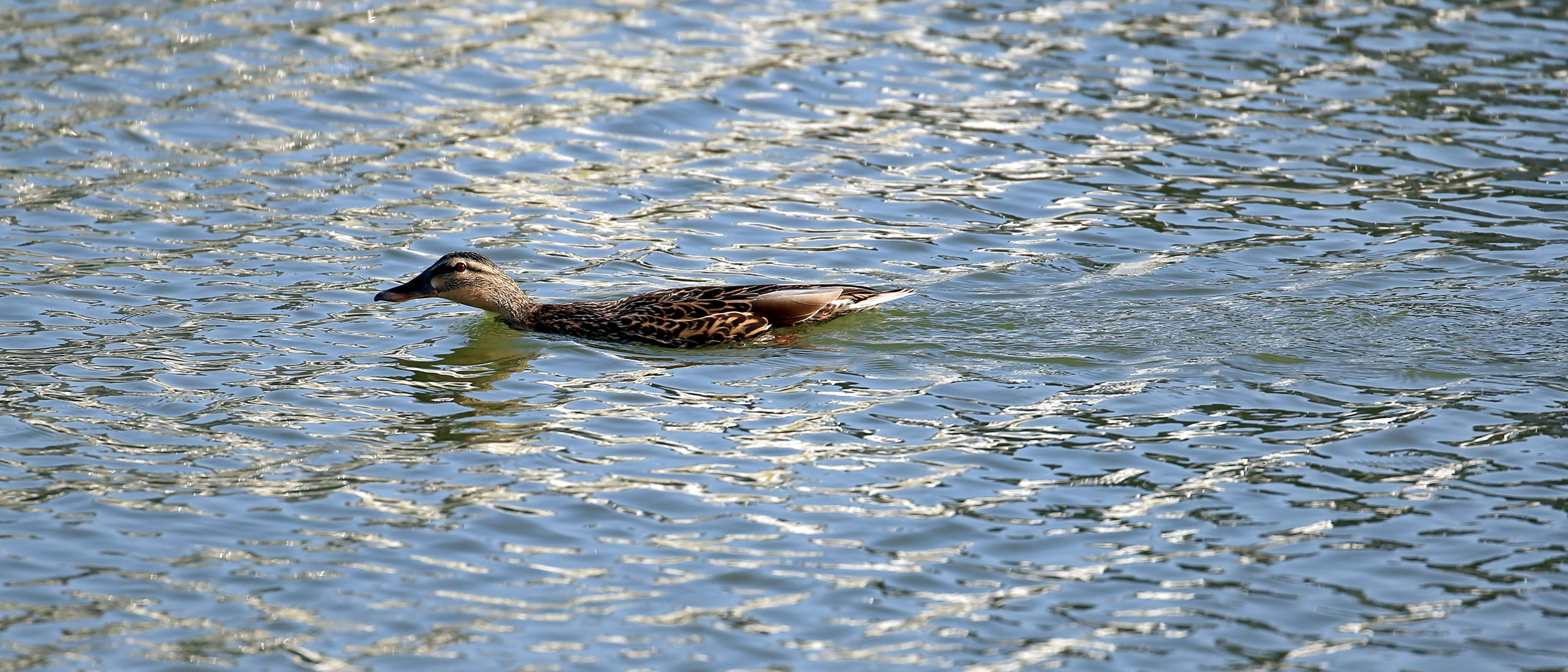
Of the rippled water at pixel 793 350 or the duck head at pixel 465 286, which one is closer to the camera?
the rippled water at pixel 793 350

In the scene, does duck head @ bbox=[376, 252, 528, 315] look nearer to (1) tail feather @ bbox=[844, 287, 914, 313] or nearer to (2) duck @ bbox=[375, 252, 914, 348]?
(2) duck @ bbox=[375, 252, 914, 348]

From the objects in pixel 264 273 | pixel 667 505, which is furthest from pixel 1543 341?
pixel 264 273

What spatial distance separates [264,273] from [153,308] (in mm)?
1056

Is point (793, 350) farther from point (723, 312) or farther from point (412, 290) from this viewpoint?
point (412, 290)

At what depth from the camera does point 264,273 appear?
1213 centimetres

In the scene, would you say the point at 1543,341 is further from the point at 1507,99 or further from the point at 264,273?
the point at 264,273

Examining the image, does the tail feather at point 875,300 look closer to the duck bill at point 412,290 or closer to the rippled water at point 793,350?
the rippled water at point 793,350

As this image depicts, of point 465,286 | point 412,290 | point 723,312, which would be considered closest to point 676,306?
point 723,312

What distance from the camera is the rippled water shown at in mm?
7145

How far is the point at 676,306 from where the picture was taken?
427 inches

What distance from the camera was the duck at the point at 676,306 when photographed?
1079cm

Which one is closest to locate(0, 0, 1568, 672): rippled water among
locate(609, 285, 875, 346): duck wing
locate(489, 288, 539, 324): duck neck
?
locate(609, 285, 875, 346): duck wing

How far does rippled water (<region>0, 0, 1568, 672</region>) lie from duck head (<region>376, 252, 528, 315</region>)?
0.40m

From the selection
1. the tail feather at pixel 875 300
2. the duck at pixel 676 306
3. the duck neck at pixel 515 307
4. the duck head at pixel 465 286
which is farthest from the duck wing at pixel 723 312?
the duck head at pixel 465 286
